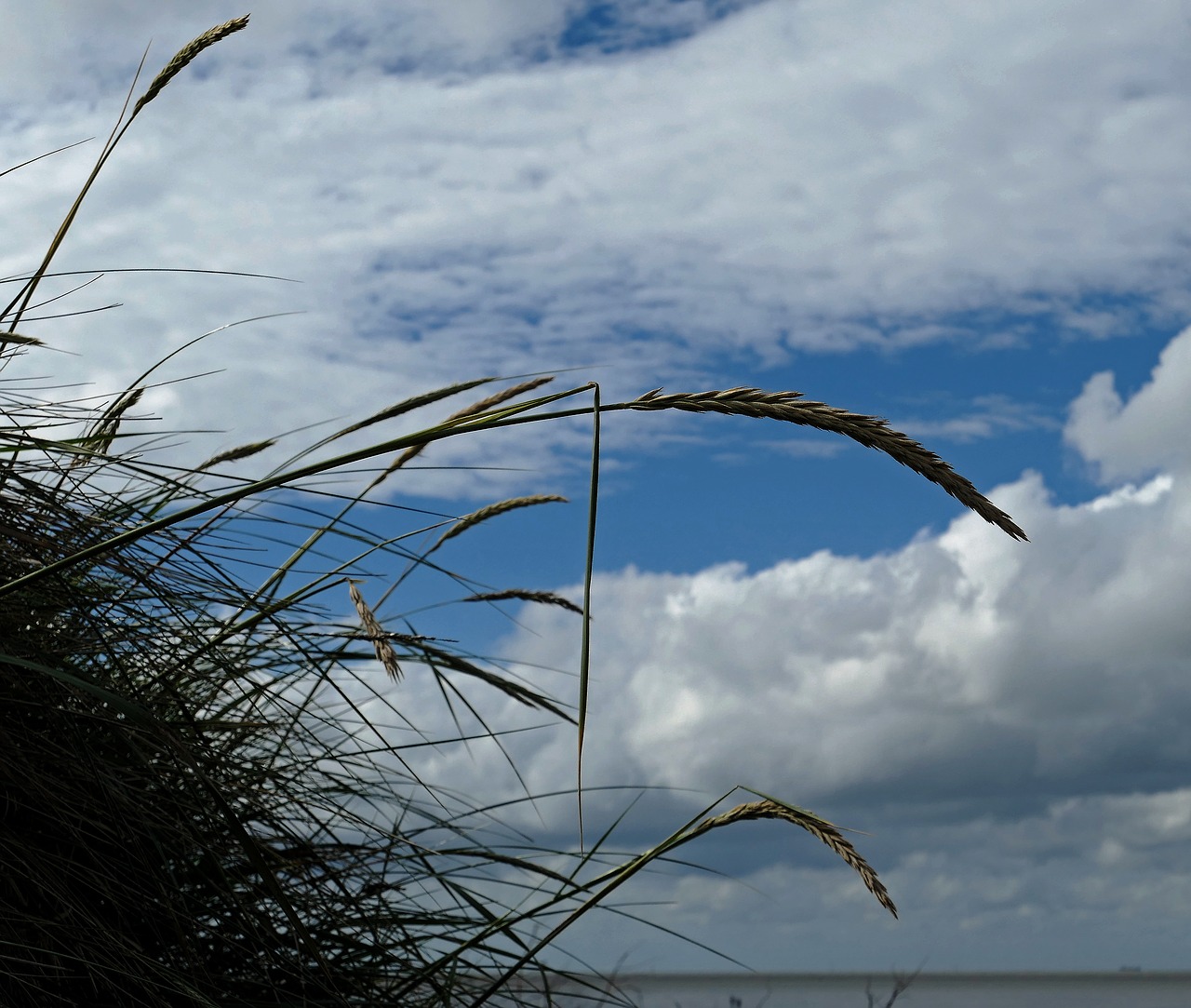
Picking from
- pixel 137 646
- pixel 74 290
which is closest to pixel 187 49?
pixel 74 290

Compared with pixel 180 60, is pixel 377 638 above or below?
below

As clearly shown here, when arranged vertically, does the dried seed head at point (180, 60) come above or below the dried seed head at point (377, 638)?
above

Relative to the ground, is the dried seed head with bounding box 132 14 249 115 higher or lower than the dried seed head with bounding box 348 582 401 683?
higher

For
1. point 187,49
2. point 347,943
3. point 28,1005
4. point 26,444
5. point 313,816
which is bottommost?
point 28,1005

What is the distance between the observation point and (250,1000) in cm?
189

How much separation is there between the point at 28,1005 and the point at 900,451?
1.45 metres

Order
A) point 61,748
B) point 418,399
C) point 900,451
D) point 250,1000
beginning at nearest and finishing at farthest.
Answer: point 900,451, point 418,399, point 61,748, point 250,1000

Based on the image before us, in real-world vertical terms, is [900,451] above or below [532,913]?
above

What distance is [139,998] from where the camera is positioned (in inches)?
65.1

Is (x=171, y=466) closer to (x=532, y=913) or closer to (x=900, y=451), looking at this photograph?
(x=532, y=913)

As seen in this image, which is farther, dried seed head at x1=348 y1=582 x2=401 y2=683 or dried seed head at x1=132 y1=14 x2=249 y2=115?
dried seed head at x1=132 y1=14 x2=249 y2=115

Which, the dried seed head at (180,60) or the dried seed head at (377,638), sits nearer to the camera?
the dried seed head at (377,638)

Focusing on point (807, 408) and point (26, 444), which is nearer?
point (807, 408)

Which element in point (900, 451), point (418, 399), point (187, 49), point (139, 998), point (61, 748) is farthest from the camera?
point (187, 49)
